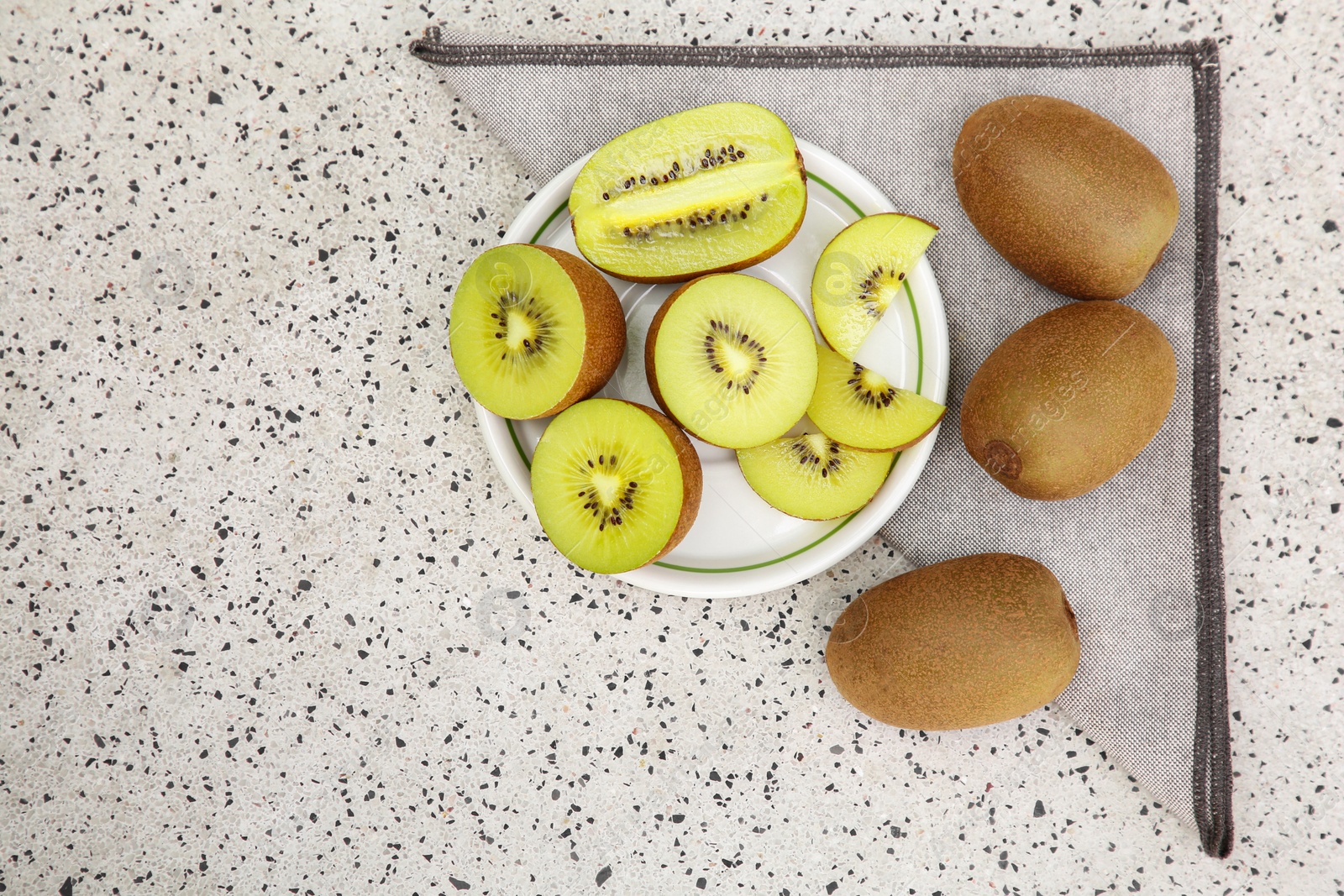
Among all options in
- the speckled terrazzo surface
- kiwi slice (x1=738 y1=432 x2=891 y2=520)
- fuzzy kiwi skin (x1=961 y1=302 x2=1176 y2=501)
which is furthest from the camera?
the speckled terrazzo surface

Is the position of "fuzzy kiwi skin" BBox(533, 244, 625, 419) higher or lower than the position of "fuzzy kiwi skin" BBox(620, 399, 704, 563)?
→ higher

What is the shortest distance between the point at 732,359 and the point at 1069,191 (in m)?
0.40

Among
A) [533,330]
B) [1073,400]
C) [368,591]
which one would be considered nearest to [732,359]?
[533,330]

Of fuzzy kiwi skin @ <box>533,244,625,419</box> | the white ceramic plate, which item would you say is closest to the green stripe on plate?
the white ceramic plate

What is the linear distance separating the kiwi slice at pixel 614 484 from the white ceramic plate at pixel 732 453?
0.08 metres

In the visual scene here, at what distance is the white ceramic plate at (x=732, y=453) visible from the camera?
3.07 feet

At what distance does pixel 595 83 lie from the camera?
38.7 inches

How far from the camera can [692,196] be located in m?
0.90

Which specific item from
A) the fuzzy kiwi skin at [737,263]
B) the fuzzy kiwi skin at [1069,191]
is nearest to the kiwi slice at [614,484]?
the fuzzy kiwi skin at [737,263]

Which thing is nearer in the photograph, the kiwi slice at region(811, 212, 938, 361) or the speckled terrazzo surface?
the kiwi slice at region(811, 212, 938, 361)

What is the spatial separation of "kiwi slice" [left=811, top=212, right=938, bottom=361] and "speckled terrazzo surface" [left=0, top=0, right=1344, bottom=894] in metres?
0.30

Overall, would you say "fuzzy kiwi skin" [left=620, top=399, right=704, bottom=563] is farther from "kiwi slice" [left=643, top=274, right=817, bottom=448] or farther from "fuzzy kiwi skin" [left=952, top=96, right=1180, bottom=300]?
"fuzzy kiwi skin" [left=952, top=96, right=1180, bottom=300]

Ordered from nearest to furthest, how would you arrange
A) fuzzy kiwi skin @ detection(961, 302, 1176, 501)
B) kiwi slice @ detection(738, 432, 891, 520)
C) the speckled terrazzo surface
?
fuzzy kiwi skin @ detection(961, 302, 1176, 501), kiwi slice @ detection(738, 432, 891, 520), the speckled terrazzo surface

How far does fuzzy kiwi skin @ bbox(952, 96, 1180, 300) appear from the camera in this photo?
0.84 meters
